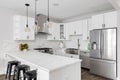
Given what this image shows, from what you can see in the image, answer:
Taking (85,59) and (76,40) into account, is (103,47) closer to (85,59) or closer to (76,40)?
(85,59)

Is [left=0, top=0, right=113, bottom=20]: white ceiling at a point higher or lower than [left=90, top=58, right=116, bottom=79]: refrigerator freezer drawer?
higher

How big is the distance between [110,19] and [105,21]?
0.18 m

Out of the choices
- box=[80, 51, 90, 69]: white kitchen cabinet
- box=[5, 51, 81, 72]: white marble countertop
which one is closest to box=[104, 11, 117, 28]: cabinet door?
box=[80, 51, 90, 69]: white kitchen cabinet

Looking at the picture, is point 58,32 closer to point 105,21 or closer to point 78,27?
point 78,27

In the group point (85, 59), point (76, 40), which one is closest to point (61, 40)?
point (76, 40)

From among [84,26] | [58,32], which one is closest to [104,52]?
[84,26]

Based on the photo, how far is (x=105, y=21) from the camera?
368cm

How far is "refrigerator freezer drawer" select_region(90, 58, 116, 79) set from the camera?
3385mm

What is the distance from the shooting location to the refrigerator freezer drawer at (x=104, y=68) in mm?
3385

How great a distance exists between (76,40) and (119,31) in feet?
8.05

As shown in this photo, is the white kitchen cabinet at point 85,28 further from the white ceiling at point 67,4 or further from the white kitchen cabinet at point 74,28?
the white ceiling at point 67,4

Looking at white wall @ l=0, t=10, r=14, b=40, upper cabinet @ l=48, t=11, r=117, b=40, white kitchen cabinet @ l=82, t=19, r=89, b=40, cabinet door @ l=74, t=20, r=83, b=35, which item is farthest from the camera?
cabinet door @ l=74, t=20, r=83, b=35

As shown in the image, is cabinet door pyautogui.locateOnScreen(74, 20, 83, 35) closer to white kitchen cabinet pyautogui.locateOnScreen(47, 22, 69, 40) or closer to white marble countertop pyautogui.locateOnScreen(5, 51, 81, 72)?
white kitchen cabinet pyautogui.locateOnScreen(47, 22, 69, 40)

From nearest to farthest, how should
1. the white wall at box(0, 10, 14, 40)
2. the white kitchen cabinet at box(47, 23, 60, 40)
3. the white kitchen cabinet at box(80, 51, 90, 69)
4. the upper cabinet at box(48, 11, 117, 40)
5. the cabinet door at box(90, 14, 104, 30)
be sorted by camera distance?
the upper cabinet at box(48, 11, 117, 40)
the cabinet door at box(90, 14, 104, 30)
the white wall at box(0, 10, 14, 40)
the white kitchen cabinet at box(80, 51, 90, 69)
the white kitchen cabinet at box(47, 23, 60, 40)
